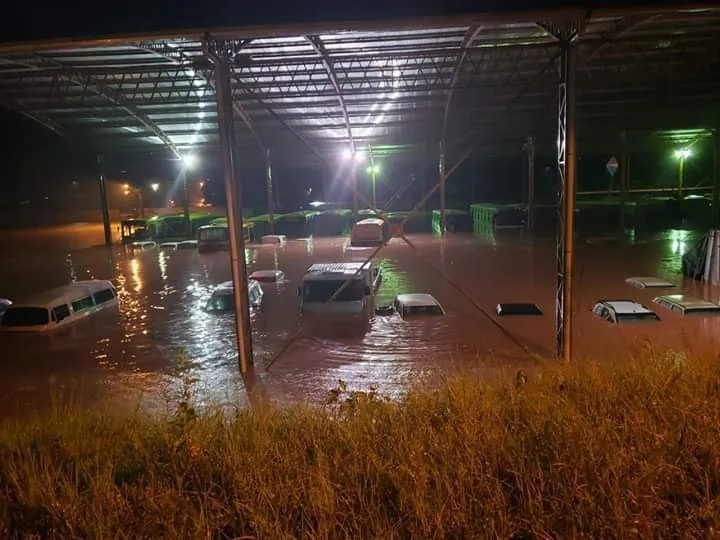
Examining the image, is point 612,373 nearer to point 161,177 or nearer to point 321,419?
point 321,419

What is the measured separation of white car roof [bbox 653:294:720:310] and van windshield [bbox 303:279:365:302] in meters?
6.92

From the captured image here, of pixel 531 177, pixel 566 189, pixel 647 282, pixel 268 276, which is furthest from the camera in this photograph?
pixel 531 177

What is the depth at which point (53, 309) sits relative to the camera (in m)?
13.1

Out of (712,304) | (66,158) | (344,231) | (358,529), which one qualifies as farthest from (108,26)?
(66,158)

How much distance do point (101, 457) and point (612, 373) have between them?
554 centimetres

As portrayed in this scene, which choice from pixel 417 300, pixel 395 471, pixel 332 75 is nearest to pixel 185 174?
pixel 332 75

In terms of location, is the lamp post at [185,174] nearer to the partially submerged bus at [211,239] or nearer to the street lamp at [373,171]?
the partially submerged bus at [211,239]

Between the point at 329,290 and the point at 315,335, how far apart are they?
227 cm

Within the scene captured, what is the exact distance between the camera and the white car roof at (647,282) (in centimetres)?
1461

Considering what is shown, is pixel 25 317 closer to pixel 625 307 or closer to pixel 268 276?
pixel 268 276

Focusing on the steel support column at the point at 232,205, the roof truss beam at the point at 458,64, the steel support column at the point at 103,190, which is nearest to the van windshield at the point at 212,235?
the steel support column at the point at 103,190

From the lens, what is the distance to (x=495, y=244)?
83.4ft

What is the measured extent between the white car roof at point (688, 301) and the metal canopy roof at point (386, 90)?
317 inches

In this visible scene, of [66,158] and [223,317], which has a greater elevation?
[66,158]
